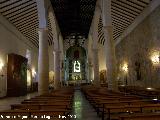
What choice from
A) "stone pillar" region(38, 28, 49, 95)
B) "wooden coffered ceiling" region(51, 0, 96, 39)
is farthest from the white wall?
"stone pillar" region(38, 28, 49, 95)

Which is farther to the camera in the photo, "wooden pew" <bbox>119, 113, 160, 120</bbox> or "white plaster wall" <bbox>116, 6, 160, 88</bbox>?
"white plaster wall" <bbox>116, 6, 160, 88</bbox>

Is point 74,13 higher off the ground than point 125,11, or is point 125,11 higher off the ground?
point 74,13

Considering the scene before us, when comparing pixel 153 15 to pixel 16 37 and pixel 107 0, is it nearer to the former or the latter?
pixel 107 0

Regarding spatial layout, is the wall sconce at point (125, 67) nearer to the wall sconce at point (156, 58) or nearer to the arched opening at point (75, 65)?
the wall sconce at point (156, 58)

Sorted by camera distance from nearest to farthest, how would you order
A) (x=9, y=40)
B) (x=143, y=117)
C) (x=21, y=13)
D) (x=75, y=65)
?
(x=143, y=117) < (x=21, y=13) < (x=9, y=40) < (x=75, y=65)

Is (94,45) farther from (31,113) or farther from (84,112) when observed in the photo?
(31,113)

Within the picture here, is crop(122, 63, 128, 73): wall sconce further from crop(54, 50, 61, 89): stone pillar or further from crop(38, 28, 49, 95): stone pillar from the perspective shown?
crop(38, 28, 49, 95): stone pillar

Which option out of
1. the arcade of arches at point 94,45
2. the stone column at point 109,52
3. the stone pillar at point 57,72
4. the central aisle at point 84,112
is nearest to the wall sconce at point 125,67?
the arcade of arches at point 94,45

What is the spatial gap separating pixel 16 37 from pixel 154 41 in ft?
41.5

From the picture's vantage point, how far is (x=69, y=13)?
89.7 feet

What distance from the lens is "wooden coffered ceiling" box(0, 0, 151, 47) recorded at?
62.8ft

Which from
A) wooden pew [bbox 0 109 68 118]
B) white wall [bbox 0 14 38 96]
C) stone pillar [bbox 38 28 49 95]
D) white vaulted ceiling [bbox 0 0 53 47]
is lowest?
wooden pew [bbox 0 109 68 118]

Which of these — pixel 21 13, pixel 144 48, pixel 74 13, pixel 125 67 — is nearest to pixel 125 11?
pixel 144 48

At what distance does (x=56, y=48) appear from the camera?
29016 millimetres
